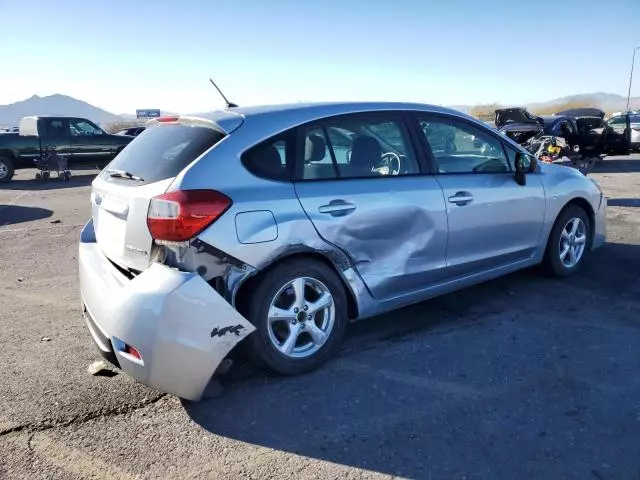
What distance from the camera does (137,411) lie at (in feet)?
10.4

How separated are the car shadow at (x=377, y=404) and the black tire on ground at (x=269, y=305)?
0.32ft

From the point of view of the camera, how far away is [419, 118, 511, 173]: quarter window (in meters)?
4.23

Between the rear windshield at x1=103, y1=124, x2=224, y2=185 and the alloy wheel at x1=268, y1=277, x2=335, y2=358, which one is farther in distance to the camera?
the alloy wheel at x1=268, y1=277, x2=335, y2=358

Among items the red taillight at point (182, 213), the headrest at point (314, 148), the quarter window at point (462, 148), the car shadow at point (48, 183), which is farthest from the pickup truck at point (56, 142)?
the red taillight at point (182, 213)

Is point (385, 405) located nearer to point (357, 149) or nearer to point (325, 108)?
point (357, 149)

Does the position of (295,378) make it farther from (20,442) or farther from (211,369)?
(20,442)

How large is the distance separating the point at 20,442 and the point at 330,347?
182 centimetres

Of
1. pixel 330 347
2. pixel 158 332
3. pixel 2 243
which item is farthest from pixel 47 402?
pixel 2 243

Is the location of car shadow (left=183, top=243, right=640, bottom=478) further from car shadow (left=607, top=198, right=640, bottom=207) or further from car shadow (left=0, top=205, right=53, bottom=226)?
car shadow (left=0, top=205, right=53, bottom=226)

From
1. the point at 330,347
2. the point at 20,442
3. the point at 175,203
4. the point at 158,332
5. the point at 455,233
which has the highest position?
the point at 175,203

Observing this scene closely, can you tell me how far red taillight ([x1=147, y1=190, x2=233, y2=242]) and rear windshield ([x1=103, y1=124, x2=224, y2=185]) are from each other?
0.21 metres

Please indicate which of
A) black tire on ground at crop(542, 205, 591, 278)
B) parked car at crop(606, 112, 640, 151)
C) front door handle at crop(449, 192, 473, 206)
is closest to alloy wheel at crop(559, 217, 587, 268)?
black tire on ground at crop(542, 205, 591, 278)

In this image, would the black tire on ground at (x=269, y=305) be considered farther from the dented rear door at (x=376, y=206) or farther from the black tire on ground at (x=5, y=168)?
the black tire on ground at (x=5, y=168)

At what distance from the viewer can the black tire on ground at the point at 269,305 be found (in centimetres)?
325
